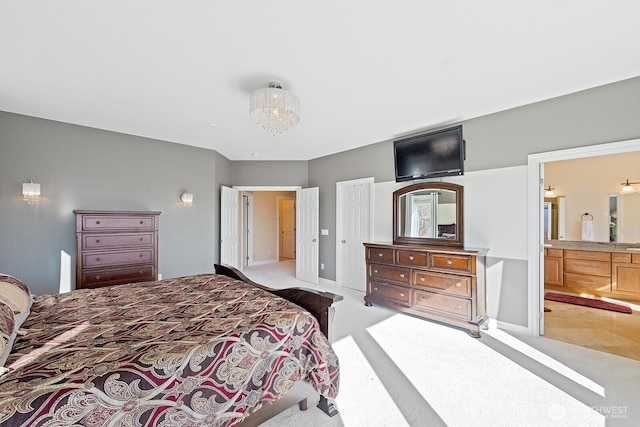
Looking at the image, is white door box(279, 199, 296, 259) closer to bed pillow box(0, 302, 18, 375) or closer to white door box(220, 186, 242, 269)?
white door box(220, 186, 242, 269)

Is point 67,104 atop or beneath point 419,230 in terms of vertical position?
atop

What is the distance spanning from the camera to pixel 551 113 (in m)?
3.00

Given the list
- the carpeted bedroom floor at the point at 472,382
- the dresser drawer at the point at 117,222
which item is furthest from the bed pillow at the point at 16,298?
the carpeted bedroom floor at the point at 472,382

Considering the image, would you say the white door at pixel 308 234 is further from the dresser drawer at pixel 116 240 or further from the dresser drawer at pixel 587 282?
the dresser drawer at pixel 587 282

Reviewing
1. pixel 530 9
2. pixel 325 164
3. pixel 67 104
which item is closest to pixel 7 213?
pixel 67 104

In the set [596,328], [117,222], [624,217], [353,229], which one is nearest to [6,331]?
[117,222]

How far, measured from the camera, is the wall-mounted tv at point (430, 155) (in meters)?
3.61

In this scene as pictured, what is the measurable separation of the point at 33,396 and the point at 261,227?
7305mm

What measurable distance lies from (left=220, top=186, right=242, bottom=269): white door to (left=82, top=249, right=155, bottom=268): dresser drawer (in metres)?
1.58

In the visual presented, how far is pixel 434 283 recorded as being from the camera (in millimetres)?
3463

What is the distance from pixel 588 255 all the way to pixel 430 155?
3.29 m

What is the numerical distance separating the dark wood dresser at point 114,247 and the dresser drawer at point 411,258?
3.34m

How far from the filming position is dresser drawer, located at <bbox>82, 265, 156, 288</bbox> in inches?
133

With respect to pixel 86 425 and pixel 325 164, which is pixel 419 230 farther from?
pixel 86 425
